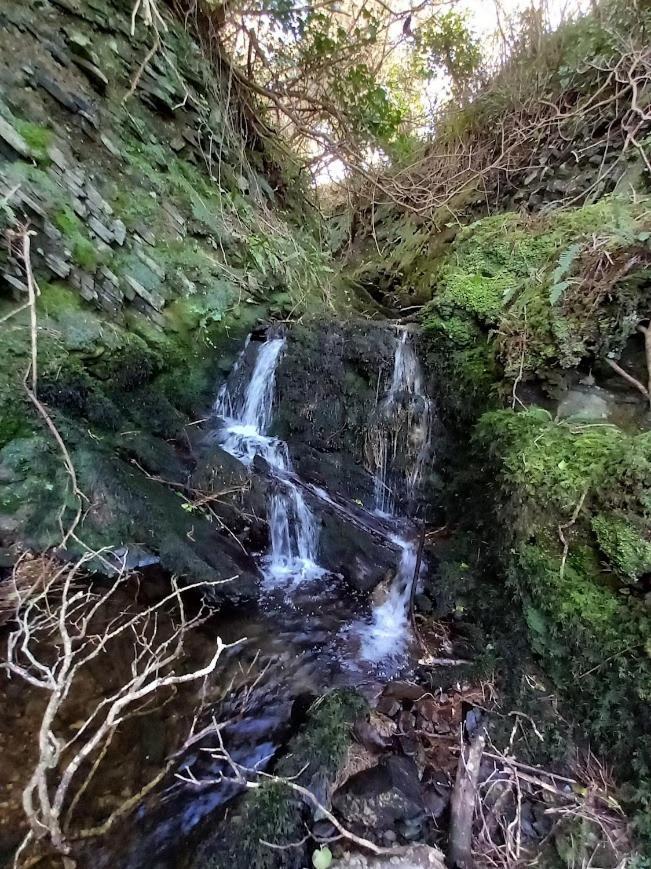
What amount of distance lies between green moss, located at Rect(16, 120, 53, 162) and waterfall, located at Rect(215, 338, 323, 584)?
10.2 feet

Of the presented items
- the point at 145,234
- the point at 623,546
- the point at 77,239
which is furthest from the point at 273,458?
the point at 623,546

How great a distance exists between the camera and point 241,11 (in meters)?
6.11

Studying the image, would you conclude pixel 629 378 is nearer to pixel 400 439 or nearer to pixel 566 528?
pixel 566 528

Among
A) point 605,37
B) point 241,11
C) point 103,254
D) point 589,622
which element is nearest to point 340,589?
point 589,622

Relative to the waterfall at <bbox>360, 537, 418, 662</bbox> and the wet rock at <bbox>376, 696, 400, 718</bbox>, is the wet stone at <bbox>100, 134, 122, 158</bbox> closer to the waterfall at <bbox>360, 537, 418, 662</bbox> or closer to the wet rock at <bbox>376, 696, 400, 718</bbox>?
the waterfall at <bbox>360, 537, 418, 662</bbox>

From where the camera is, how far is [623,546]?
307 centimetres

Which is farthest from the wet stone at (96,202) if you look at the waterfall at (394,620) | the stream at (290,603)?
the waterfall at (394,620)

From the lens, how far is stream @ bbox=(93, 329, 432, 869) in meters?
2.86

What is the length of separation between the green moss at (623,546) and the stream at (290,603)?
1885mm

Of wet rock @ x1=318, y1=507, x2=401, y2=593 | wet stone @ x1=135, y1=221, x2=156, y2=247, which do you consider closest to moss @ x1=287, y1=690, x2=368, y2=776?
wet rock @ x1=318, y1=507, x2=401, y2=593

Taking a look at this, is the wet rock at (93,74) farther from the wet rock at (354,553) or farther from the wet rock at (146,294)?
the wet rock at (354,553)

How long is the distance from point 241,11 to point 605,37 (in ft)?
16.6

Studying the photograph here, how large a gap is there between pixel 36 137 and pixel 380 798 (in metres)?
6.58

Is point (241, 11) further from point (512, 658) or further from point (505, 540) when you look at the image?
point (512, 658)
